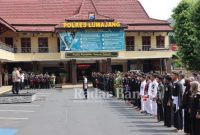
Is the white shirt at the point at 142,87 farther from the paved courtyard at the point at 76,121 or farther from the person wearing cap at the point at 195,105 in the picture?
the person wearing cap at the point at 195,105

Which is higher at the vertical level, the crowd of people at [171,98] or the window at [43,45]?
the window at [43,45]

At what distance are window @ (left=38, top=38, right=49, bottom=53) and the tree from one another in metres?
15.3

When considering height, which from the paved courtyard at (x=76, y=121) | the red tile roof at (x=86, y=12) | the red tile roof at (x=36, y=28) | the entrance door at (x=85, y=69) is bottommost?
the paved courtyard at (x=76, y=121)

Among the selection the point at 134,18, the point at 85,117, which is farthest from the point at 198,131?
the point at 134,18

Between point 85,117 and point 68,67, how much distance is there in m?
36.9

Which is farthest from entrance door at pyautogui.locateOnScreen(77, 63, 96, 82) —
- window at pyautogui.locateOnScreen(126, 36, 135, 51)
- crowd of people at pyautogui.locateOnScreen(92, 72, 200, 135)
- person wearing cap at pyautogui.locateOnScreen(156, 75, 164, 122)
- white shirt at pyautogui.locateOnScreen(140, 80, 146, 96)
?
person wearing cap at pyautogui.locateOnScreen(156, 75, 164, 122)

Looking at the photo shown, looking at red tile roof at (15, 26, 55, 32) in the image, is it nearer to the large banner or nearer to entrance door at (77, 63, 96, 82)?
the large banner

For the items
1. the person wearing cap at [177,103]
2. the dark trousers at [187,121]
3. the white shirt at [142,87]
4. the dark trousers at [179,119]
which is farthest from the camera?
the white shirt at [142,87]

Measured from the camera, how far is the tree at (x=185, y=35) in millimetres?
52625

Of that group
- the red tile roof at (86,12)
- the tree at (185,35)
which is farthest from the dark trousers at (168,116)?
the red tile roof at (86,12)

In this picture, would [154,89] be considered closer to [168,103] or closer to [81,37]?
[168,103]

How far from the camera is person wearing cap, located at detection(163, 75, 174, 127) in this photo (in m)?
15.9

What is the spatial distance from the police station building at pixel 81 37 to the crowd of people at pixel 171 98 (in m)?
27.9

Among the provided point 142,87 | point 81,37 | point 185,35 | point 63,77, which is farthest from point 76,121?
point 185,35
